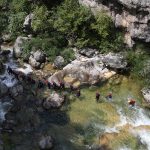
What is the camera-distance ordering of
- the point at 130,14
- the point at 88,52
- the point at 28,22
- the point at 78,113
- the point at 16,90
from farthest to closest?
the point at 28,22 < the point at 88,52 < the point at 130,14 < the point at 16,90 < the point at 78,113

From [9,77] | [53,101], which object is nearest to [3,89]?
[9,77]

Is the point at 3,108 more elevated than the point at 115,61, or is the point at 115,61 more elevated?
the point at 115,61

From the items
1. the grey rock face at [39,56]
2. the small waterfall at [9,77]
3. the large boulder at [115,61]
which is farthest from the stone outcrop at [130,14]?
the small waterfall at [9,77]

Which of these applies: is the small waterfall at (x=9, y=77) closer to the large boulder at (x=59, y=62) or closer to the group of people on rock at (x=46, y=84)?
the group of people on rock at (x=46, y=84)

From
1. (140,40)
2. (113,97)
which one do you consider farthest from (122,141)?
(140,40)

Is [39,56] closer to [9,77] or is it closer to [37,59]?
[37,59]

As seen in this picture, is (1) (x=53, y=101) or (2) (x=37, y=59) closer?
(1) (x=53, y=101)

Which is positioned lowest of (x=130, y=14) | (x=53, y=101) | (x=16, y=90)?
(x=53, y=101)
